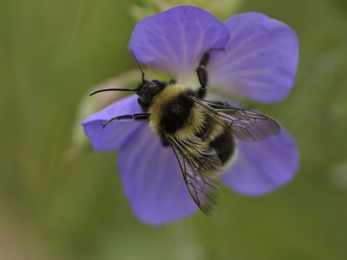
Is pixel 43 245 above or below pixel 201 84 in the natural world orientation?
below

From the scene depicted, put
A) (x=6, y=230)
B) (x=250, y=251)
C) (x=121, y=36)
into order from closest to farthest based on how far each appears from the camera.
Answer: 1. (x=121, y=36)
2. (x=250, y=251)
3. (x=6, y=230)

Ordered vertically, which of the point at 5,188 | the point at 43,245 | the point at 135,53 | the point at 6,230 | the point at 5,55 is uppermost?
the point at 135,53

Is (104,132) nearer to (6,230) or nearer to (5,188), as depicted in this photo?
(5,188)

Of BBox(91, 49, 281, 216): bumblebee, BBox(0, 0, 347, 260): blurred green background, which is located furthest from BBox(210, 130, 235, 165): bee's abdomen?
BBox(0, 0, 347, 260): blurred green background

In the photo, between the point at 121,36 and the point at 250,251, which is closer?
the point at 121,36

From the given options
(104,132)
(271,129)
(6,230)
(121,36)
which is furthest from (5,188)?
(271,129)

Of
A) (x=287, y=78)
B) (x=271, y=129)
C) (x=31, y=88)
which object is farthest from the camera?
(x=31, y=88)

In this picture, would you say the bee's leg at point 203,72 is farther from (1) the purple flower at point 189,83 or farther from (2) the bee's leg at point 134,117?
(2) the bee's leg at point 134,117

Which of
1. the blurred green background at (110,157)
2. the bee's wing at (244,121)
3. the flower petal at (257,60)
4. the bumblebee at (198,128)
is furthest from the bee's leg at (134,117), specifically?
the blurred green background at (110,157)
